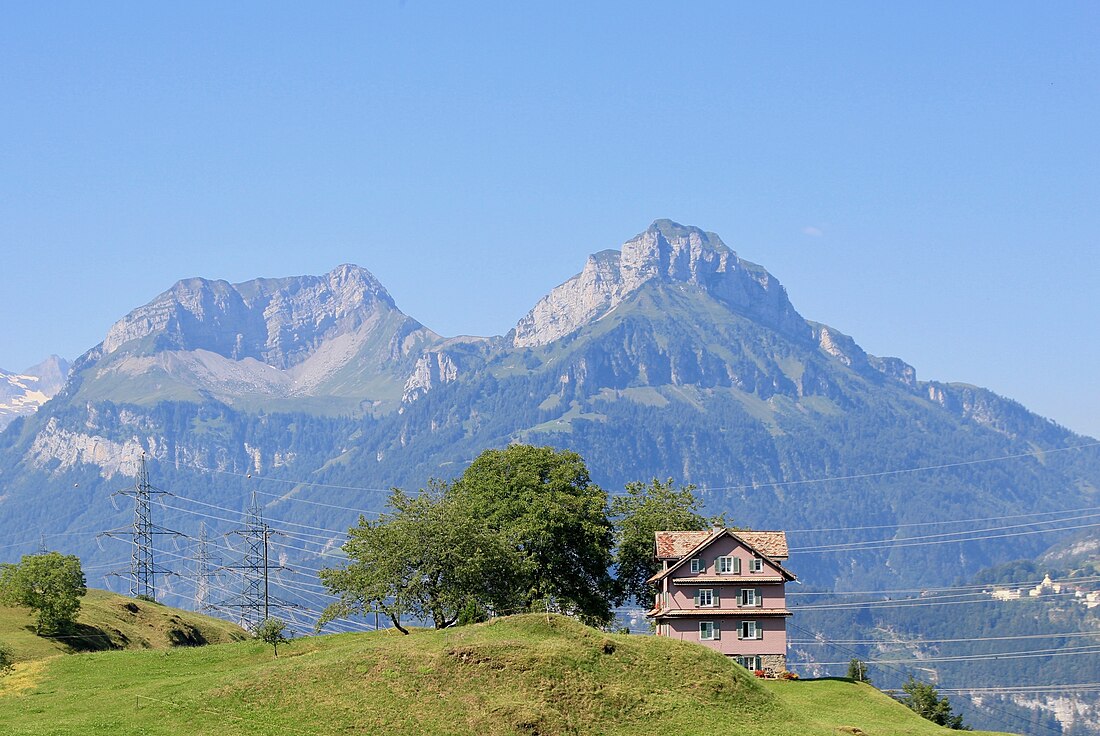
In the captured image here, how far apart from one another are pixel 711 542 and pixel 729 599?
5.39 meters

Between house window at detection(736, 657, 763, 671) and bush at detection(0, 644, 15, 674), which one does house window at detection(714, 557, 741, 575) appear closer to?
house window at detection(736, 657, 763, 671)

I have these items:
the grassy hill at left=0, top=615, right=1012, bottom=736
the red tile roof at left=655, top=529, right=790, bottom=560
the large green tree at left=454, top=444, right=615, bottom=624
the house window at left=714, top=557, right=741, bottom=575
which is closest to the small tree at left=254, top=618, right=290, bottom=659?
the grassy hill at left=0, top=615, right=1012, bottom=736

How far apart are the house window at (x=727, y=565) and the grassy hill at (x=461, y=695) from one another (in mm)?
23735

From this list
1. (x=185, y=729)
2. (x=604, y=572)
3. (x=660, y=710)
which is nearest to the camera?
(x=185, y=729)

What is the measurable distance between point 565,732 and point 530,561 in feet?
141

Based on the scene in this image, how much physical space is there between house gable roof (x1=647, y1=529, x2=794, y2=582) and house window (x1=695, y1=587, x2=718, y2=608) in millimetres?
3212

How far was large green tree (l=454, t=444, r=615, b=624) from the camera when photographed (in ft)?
426

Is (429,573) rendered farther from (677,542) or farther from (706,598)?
(706,598)

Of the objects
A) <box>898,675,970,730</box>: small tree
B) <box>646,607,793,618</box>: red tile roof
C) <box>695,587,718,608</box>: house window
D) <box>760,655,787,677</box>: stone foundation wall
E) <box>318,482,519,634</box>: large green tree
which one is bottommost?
<box>898,675,970,730</box>: small tree

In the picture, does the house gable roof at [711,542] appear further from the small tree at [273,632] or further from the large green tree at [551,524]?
the small tree at [273,632]

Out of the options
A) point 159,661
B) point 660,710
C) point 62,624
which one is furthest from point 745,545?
point 62,624

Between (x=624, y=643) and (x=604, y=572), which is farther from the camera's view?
(x=604, y=572)

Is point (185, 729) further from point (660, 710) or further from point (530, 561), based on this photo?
point (530, 561)

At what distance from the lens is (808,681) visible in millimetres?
116375
